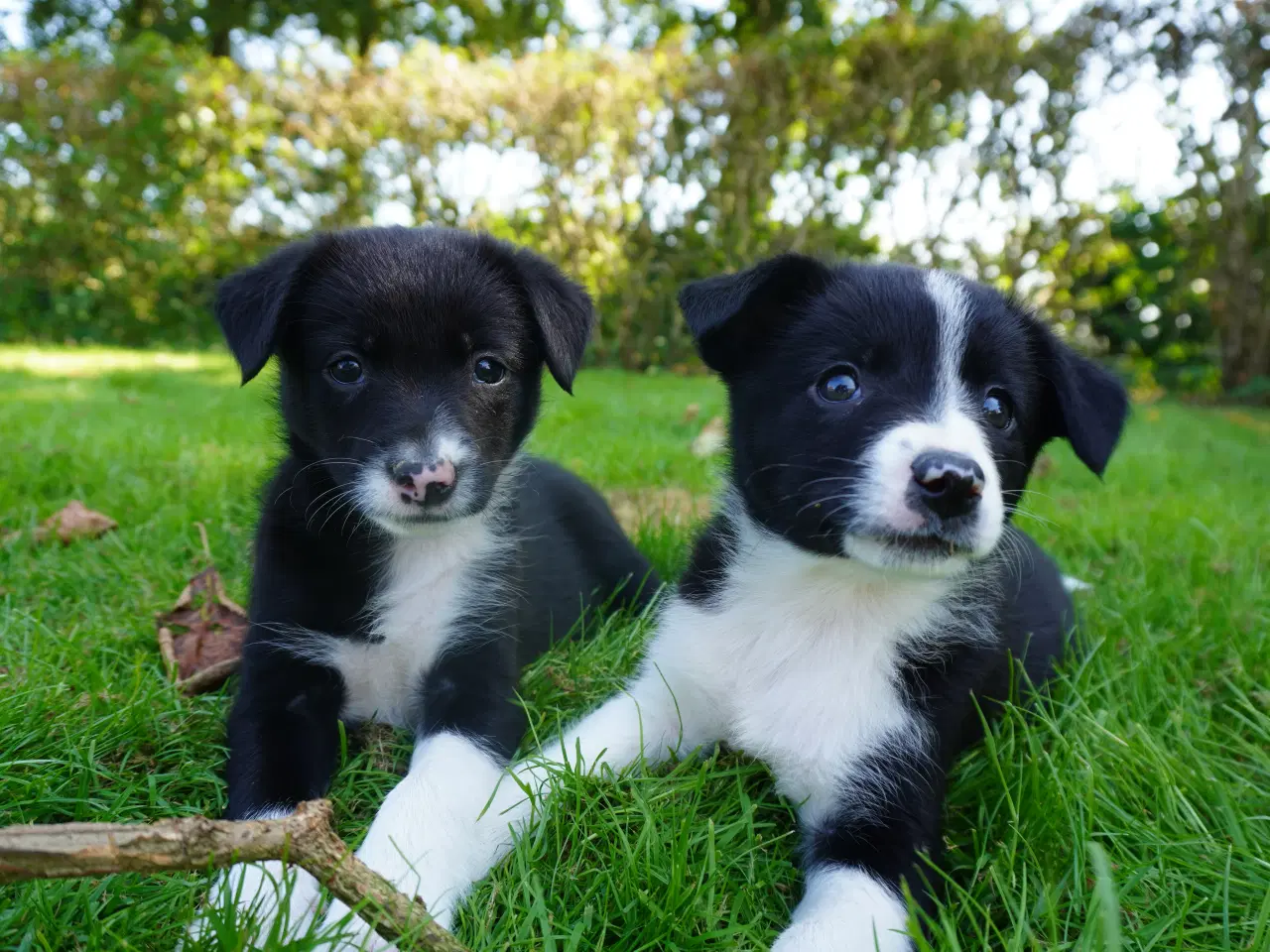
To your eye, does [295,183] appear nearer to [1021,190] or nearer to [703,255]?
[703,255]

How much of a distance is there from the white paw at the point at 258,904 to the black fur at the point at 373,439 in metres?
0.26

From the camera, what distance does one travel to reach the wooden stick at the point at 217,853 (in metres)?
1.16

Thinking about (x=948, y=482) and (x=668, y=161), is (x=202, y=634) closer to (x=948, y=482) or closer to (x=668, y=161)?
(x=948, y=482)

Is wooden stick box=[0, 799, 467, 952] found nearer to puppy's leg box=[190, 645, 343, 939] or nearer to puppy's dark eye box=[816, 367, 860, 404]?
puppy's leg box=[190, 645, 343, 939]

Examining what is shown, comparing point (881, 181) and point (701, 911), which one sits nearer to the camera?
point (701, 911)

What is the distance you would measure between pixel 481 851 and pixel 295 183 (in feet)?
39.6

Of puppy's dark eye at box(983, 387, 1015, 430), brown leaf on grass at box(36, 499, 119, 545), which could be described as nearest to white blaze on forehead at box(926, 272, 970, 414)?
puppy's dark eye at box(983, 387, 1015, 430)

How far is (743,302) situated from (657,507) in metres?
2.27

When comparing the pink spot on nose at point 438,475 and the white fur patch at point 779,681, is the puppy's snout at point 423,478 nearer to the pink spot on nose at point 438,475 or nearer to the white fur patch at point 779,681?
the pink spot on nose at point 438,475

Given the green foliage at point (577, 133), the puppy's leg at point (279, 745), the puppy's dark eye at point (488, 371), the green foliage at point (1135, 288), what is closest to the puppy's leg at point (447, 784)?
the puppy's leg at point (279, 745)

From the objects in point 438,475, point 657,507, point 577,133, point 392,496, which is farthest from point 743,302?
point 577,133

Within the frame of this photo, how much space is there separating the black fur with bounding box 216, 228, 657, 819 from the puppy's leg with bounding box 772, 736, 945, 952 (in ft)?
2.55

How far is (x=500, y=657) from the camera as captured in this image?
2367 mm

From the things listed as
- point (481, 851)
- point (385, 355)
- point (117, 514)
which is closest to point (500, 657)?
point (481, 851)
